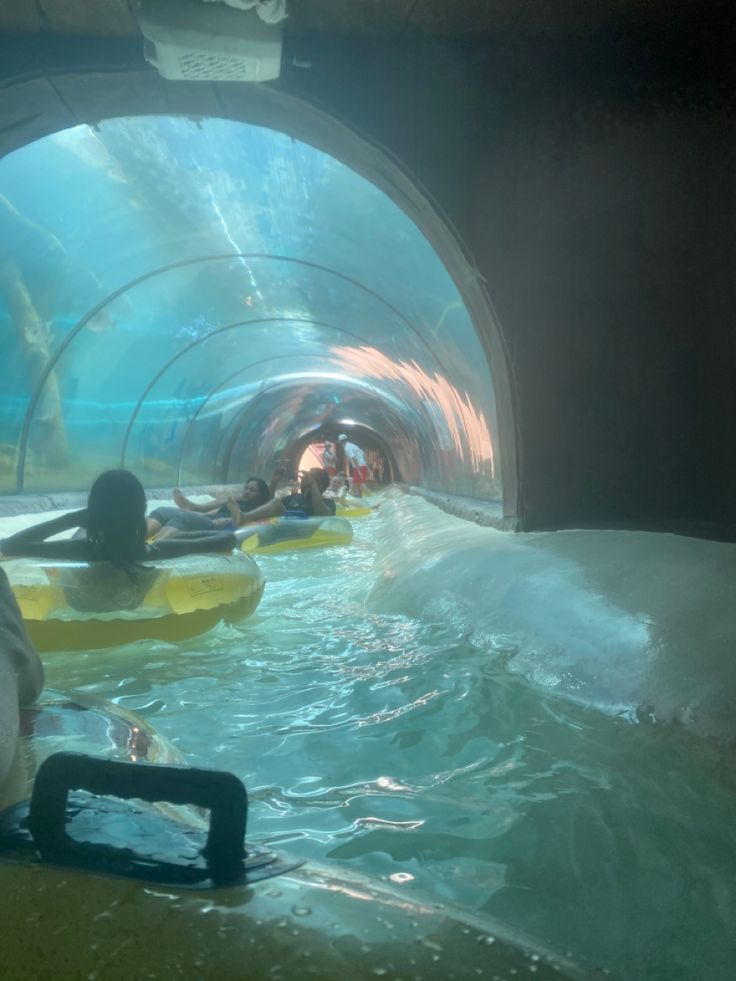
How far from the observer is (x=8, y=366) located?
25.7 feet

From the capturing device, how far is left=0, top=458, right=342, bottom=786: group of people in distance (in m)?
2.00

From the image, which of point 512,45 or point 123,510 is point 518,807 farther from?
point 512,45

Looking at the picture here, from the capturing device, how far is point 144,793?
3.76 ft

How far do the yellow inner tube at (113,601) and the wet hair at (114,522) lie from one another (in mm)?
89

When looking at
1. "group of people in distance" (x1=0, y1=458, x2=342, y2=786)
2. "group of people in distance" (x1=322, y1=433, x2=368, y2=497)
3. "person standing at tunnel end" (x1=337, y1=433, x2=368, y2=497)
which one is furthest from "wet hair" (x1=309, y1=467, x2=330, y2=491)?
"person standing at tunnel end" (x1=337, y1=433, x2=368, y2=497)

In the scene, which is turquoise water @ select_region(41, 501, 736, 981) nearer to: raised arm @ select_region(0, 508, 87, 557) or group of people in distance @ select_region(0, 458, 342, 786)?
group of people in distance @ select_region(0, 458, 342, 786)

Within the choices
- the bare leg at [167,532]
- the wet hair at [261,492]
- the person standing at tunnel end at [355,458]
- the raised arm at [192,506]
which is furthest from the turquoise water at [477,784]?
the person standing at tunnel end at [355,458]

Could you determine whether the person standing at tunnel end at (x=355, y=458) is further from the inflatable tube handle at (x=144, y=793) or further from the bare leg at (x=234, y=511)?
the inflatable tube handle at (x=144, y=793)

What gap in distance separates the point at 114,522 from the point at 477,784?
2.88 metres

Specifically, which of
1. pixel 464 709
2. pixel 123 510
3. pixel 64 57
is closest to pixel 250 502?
pixel 123 510

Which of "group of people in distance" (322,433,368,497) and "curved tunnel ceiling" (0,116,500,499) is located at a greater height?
"curved tunnel ceiling" (0,116,500,499)

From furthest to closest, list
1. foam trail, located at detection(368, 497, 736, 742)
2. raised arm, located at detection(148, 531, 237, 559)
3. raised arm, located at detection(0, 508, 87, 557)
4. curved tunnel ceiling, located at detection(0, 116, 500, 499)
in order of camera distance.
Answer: curved tunnel ceiling, located at detection(0, 116, 500, 499) → raised arm, located at detection(148, 531, 237, 559) → raised arm, located at detection(0, 508, 87, 557) → foam trail, located at detection(368, 497, 736, 742)

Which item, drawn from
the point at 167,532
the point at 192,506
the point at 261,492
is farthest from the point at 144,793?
the point at 261,492

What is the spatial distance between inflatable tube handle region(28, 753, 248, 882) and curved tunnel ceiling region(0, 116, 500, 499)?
471 centimetres
